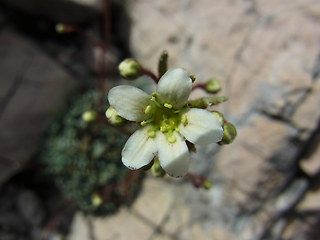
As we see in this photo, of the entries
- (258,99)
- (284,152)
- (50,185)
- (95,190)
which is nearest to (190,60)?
(258,99)

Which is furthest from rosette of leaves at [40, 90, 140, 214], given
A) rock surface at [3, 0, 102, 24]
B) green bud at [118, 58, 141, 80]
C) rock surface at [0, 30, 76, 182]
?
green bud at [118, 58, 141, 80]

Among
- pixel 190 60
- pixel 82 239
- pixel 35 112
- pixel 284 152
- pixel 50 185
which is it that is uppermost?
pixel 190 60

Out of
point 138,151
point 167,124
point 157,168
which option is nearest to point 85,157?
point 157,168

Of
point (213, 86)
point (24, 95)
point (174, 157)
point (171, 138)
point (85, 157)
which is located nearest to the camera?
point (174, 157)

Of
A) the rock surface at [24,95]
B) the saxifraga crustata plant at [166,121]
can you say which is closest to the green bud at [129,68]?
A: the saxifraga crustata plant at [166,121]

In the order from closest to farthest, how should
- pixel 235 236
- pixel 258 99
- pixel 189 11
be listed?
1. pixel 258 99
2. pixel 235 236
3. pixel 189 11

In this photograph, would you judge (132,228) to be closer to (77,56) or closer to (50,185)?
(50,185)

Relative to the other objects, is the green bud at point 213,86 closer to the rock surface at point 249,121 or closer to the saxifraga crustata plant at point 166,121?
the saxifraga crustata plant at point 166,121

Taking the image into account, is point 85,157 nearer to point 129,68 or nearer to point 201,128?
point 129,68
